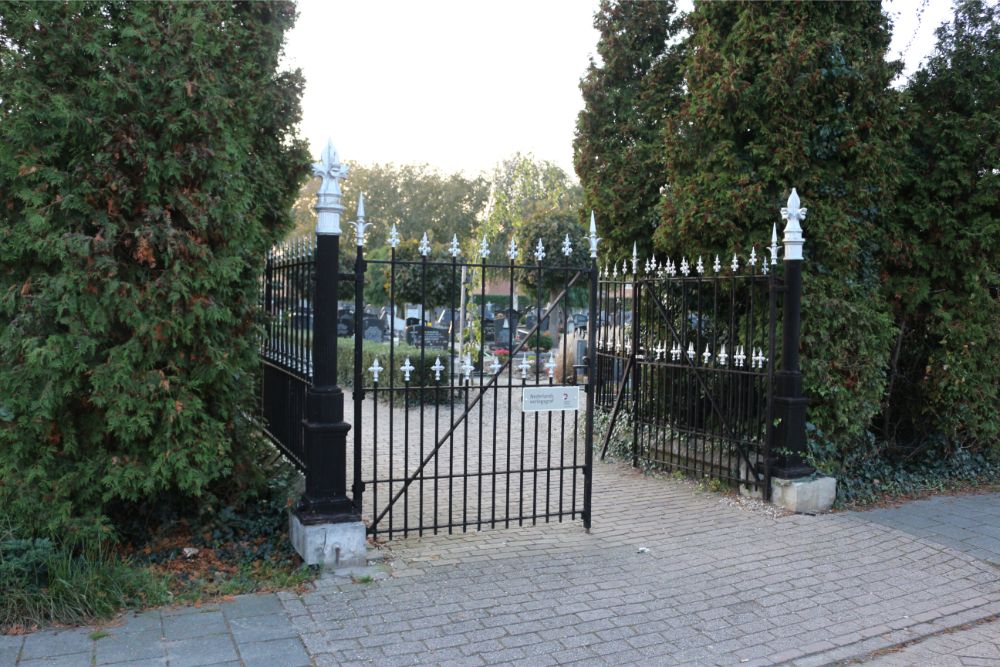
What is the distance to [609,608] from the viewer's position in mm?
4723

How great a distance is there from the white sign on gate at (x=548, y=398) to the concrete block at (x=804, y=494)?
89.3 inches

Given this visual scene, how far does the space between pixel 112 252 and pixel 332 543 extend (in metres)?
2.38

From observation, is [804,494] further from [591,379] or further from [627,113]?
[627,113]

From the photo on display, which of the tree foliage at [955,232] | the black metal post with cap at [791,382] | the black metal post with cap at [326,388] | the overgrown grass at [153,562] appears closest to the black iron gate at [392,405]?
the black metal post with cap at [326,388]

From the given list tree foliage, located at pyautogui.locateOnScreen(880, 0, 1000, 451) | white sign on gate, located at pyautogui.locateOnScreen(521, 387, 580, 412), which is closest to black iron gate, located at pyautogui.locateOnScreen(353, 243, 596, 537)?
white sign on gate, located at pyautogui.locateOnScreen(521, 387, 580, 412)

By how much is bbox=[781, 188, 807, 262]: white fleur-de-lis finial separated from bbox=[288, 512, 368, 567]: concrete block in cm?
447

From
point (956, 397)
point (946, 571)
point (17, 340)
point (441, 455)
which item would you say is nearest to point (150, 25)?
point (17, 340)

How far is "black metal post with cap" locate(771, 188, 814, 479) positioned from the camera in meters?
6.90

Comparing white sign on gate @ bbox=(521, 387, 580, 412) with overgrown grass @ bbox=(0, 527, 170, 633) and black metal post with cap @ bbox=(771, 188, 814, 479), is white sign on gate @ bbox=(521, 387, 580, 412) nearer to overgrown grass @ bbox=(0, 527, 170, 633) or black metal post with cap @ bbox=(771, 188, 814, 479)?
black metal post with cap @ bbox=(771, 188, 814, 479)

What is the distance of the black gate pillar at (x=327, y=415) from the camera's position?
17.2 ft

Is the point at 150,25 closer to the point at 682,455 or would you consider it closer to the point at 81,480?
the point at 81,480

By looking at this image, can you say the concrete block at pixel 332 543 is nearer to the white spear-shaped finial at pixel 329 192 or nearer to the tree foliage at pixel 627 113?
the white spear-shaped finial at pixel 329 192

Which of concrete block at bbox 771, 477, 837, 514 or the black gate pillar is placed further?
concrete block at bbox 771, 477, 837, 514

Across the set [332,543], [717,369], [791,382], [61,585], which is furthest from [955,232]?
[61,585]
